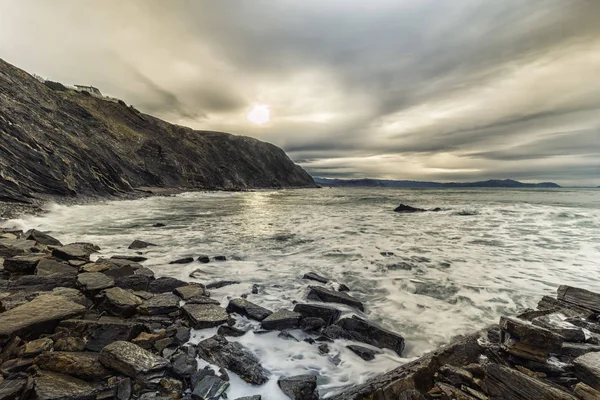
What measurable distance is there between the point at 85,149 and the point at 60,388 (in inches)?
1404

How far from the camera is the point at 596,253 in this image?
11.6 metres

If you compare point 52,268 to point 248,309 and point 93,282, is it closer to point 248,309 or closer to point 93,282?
point 93,282

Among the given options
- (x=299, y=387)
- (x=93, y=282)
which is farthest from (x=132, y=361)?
(x=93, y=282)

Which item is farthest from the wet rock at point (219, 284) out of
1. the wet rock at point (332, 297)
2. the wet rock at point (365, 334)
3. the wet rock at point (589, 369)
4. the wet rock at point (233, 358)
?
the wet rock at point (589, 369)

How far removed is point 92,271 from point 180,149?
6473 centimetres

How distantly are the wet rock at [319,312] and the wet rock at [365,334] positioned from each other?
0.76 feet

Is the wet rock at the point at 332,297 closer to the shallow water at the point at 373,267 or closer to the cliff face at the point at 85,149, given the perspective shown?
the shallow water at the point at 373,267

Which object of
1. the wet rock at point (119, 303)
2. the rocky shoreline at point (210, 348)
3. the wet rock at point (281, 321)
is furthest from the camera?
the wet rock at point (281, 321)

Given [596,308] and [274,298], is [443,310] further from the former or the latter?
[274,298]

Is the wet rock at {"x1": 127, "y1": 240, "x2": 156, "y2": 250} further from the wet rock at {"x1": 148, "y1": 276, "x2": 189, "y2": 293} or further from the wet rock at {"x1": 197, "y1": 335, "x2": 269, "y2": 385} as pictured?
the wet rock at {"x1": 197, "y1": 335, "x2": 269, "y2": 385}

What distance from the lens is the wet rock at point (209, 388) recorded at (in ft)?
10.6

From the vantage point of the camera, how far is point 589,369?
281 centimetres

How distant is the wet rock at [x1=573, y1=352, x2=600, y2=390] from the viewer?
2717 millimetres

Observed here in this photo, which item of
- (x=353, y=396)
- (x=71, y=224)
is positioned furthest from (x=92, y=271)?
(x=71, y=224)
